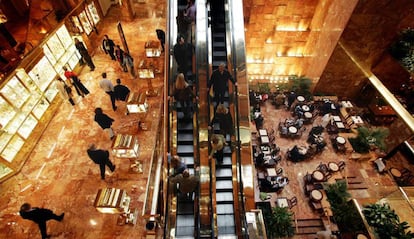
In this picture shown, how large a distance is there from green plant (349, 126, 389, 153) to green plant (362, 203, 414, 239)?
3.05 meters

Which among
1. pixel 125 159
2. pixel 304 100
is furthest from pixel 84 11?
pixel 304 100

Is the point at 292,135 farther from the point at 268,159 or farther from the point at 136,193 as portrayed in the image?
the point at 136,193

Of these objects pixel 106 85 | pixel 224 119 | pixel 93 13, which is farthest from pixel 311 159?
pixel 93 13

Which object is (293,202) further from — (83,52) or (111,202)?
(83,52)

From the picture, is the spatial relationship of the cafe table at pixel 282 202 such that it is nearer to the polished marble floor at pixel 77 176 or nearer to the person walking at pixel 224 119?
the person walking at pixel 224 119

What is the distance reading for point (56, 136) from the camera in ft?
28.5

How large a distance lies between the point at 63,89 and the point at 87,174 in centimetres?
328

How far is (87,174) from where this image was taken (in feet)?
25.5

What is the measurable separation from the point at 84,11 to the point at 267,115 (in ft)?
32.8

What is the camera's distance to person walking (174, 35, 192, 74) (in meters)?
7.15

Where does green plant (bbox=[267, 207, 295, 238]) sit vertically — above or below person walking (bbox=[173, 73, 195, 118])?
below

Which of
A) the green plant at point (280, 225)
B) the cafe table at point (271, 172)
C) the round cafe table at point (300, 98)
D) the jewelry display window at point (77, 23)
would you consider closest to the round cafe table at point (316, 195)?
the green plant at point (280, 225)

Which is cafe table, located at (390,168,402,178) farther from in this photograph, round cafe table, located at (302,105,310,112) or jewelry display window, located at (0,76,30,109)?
jewelry display window, located at (0,76,30,109)

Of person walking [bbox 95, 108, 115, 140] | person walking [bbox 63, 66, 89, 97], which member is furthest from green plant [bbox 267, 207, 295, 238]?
person walking [bbox 63, 66, 89, 97]
